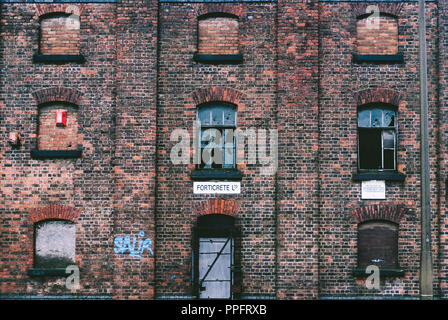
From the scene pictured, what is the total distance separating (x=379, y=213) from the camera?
418 inches

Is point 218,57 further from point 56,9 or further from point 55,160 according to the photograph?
point 55,160

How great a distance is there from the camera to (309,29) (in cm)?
1074

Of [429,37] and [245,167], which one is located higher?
[429,37]

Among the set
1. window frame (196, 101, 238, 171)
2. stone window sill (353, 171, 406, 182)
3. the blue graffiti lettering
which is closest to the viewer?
the blue graffiti lettering

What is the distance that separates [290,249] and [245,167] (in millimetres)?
2307

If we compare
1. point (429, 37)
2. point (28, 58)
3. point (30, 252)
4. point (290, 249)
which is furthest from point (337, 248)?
point (28, 58)

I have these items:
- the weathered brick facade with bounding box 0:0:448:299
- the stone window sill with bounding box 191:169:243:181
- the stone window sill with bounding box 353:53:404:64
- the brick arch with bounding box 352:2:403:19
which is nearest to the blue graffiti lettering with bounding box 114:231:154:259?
the weathered brick facade with bounding box 0:0:448:299

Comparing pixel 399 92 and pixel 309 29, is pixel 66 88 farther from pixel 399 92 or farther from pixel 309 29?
pixel 399 92

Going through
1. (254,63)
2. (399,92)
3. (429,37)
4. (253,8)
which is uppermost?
(253,8)

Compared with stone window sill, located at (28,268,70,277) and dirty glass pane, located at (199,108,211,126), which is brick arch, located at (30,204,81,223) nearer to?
stone window sill, located at (28,268,70,277)

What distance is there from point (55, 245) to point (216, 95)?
5565 mm

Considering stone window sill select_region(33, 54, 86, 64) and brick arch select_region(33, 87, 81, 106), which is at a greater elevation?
stone window sill select_region(33, 54, 86, 64)

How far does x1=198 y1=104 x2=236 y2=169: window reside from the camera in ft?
35.8

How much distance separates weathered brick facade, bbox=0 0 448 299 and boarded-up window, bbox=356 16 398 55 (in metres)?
0.05
